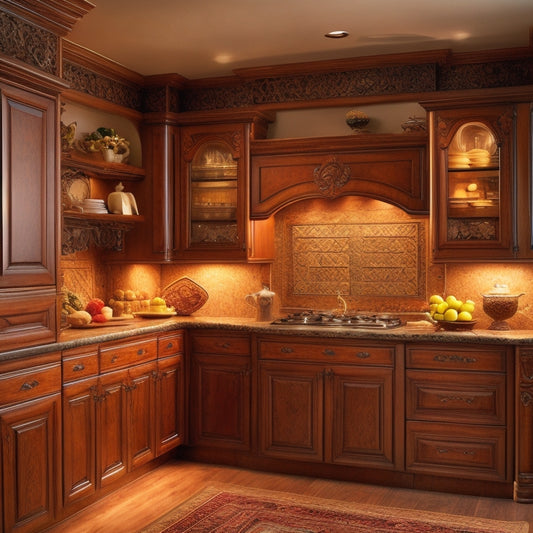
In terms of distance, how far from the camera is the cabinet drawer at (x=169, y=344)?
4.65 meters

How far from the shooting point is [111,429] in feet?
13.5

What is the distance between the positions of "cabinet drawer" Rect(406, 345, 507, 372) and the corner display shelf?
216cm

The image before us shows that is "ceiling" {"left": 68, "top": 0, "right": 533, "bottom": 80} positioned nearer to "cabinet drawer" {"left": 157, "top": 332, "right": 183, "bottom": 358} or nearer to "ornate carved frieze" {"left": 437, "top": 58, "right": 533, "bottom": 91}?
"ornate carved frieze" {"left": 437, "top": 58, "right": 533, "bottom": 91}

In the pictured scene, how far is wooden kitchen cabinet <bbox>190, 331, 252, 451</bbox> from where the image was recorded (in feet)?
15.7

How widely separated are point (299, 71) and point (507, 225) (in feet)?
5.82

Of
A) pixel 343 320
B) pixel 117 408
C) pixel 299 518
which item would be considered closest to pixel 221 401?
pixel 117 408

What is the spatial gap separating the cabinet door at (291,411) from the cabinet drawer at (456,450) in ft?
1.92

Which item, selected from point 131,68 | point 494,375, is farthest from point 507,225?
point 131,68

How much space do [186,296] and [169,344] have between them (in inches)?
24.9

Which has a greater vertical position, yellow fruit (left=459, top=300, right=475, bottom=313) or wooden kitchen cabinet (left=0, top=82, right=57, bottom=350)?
wooden kitchen cabinet (left=0, top=82, right=57, bottom=350)

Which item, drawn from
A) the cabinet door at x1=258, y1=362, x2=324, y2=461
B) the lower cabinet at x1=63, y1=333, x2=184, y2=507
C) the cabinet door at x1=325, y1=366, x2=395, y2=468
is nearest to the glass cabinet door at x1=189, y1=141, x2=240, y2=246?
the lower cabinet at x1=63, y1=333, x2=184, y2=507

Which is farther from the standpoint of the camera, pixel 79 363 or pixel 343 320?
pixel 343 320

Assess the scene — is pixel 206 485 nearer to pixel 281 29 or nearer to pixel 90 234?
pixel 90 234

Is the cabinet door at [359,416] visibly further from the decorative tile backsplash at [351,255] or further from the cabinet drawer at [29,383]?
the cabinet drawer at [29,383]
